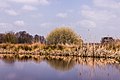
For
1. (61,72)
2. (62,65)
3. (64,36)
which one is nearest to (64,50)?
(64,36)

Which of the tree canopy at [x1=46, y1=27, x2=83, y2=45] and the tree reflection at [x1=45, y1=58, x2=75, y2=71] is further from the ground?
the tree canopy at [x1=46, y1=27, x2=83, y2=45]

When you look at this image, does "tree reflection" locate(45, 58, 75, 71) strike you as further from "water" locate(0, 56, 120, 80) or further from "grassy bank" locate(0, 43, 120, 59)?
"grassy bank" locate(0, 43, 120, 59)

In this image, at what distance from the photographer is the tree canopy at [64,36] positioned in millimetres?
29125

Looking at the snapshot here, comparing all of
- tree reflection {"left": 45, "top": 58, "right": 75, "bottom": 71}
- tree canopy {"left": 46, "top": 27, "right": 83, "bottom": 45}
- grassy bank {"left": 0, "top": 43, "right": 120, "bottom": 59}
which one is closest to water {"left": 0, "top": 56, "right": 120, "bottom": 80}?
tree reflection {"left": 45, "top": 58, "right": 75, "bottom": 71}

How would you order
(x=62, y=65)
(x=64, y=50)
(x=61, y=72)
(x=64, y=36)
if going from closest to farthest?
(x=61, y=72) < (x=62, y=65) < (x=64, y=50) < (x=64, y=36)

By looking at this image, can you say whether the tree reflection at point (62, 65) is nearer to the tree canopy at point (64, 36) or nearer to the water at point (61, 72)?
the water at point (61, 72)

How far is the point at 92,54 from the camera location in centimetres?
2012

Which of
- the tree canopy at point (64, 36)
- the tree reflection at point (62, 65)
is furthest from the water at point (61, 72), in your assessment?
the tree canopy at point (64, 36)

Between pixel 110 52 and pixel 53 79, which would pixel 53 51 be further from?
pixel 53 79

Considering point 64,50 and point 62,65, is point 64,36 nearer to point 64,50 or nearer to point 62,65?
point 64,50

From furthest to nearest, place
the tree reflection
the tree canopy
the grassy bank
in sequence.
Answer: the tree canopy < the grassy bank < the tree reflection

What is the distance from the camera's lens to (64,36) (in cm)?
2945

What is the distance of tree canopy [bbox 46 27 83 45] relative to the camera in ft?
95.6

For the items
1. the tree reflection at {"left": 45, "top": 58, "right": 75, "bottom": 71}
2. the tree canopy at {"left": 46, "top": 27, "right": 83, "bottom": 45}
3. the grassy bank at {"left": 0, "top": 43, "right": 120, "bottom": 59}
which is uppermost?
the tree canopy at {"left": 46, "top": 27, "right": 83, "bottom": 45}
